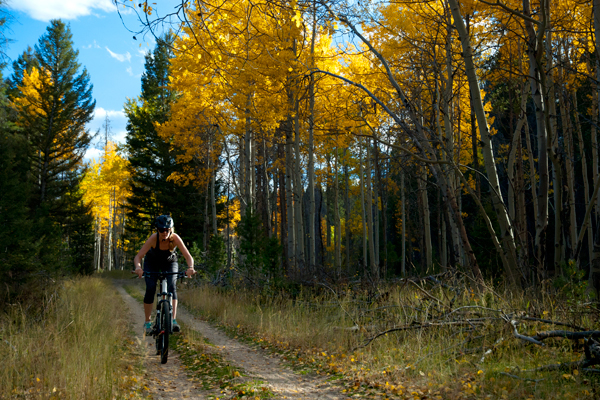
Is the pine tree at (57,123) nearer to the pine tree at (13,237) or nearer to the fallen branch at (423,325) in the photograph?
the pine tree at (13,237)

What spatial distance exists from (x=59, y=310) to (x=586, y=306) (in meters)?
9.02

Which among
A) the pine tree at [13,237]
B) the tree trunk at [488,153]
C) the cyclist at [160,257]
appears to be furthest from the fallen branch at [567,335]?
the pine tree at [13,237]

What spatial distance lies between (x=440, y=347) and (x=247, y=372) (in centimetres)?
241

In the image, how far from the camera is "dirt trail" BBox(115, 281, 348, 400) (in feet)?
14.1

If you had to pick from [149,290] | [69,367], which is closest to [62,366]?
[69,367]

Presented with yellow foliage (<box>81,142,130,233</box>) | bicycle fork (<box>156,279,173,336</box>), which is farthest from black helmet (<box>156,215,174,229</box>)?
yellow foliage (<box>81,142,130,233</box>)

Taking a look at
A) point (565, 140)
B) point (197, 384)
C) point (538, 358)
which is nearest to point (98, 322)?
point (197, 384)

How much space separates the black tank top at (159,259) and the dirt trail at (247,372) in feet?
4.41

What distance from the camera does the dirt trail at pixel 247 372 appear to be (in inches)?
169

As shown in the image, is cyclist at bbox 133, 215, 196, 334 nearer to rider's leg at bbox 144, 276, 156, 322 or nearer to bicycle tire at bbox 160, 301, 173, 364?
rider's leg at bbox 144, 276, 156, 322

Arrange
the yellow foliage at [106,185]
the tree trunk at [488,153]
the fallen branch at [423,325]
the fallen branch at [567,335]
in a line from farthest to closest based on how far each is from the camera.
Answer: the yellow foliage at [106,185] → the tree trunk at [488,153] → the fallen branch at [423,325] → the fallen branch at [567,335]

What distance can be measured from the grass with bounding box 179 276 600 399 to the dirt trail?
0.25m

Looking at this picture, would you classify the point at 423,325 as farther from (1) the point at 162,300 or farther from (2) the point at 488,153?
(1) the point at 162,300

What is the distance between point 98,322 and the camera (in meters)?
7.20
